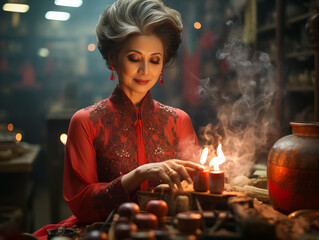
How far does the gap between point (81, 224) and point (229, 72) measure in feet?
12.0

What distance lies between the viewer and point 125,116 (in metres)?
2.44

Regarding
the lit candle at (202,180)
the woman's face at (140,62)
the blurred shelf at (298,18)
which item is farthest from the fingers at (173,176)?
the blurred shelf at (298,18)

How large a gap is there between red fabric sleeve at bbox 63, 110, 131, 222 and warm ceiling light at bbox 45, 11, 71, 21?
4981mm

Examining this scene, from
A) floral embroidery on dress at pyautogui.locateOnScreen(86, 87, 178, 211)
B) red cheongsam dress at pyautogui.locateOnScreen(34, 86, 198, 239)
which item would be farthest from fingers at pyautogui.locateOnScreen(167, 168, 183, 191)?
floral embroidery on dress at pyautogui.locateOnScreen(86, 87, 178, 211)

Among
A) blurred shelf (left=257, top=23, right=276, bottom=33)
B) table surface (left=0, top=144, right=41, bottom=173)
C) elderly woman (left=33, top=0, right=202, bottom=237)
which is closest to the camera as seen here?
elderly woman (left=33, top=0, right=202, bottom=237)

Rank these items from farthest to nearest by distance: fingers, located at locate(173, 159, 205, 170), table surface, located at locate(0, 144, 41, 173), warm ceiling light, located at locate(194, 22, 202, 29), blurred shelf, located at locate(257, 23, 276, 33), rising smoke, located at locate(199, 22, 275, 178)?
warm ceiling light, located at locate(194, 22, 202, 29) < blurred shelf, located at locate(257, 23, 276, 33) < rising smoke, located at locate(199, 22, 275, 178) < table surface, located at locate(0, 144, 41, 173) < fingers, located at locate(173, 159, 205, 170)

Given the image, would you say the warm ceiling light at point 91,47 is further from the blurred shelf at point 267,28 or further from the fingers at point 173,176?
the fingers at point 173,176

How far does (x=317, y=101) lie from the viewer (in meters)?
3.17

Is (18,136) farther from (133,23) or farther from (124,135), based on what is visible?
(133,23)

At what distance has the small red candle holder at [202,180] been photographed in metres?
1.89

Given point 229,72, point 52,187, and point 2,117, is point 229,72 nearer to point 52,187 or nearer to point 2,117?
point 52,187

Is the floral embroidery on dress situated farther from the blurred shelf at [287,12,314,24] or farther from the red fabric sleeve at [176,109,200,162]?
the blurred shelf at [287,12,314,24]

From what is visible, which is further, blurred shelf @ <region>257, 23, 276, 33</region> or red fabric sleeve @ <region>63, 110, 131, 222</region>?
blurred shelf @ <region>257, 23, 276, 33</region>

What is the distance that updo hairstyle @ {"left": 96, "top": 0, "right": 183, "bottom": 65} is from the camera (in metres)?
2.32
